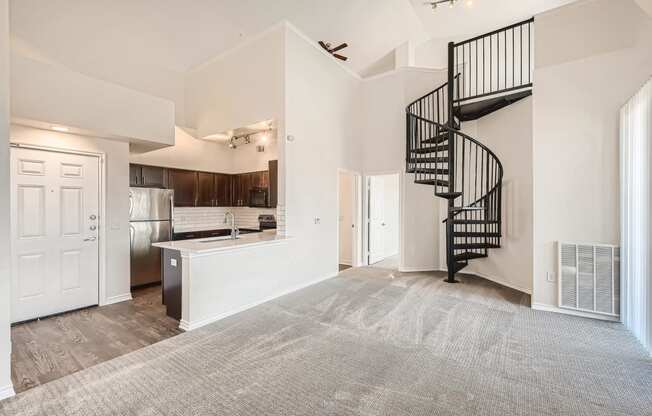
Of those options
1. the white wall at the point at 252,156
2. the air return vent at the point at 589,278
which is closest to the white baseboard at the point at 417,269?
the air return vent at the point at 589,278

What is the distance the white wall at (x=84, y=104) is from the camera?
2.98 meters

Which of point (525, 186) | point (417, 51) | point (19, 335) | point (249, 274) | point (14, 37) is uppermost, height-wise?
point (417, 51)

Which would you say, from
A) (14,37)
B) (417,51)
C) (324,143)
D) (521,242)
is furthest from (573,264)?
(14,37)

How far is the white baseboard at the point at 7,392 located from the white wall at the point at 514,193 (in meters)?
5.63

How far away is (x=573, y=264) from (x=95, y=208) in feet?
19.7

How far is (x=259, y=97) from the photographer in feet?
14.8

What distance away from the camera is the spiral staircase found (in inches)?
179

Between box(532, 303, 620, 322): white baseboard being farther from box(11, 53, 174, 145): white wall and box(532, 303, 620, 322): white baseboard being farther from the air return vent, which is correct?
box(11, 53, 174, 145): white wall

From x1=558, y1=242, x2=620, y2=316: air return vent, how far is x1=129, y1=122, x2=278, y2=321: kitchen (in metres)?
3.77

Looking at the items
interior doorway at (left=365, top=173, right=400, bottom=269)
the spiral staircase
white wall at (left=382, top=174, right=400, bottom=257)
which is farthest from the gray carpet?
white wall at (left=382, top=174, right=400, bottom=257)

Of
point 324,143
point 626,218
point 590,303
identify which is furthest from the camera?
point 324,143

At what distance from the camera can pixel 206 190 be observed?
→ 604 cm

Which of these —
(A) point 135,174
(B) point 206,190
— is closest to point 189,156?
(B) point 206,190

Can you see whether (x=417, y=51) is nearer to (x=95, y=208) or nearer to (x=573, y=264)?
(x=573, y=264)
